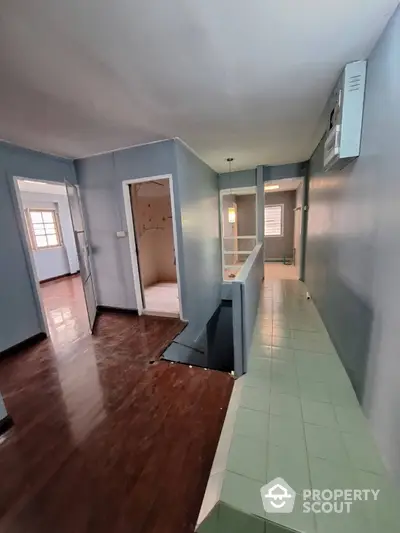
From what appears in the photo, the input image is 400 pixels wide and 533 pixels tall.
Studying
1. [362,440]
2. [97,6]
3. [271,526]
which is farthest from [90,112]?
[362,440]

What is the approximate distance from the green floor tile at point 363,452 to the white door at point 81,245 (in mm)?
3290

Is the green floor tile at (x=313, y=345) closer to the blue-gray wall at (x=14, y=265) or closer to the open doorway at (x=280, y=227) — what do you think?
the blue-gray wall at (x=14, y=265)

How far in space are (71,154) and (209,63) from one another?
2.89 meters

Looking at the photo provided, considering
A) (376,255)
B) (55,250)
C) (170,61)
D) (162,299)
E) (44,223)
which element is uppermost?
(170,61)

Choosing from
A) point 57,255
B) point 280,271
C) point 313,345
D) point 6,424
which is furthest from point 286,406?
point 57,255

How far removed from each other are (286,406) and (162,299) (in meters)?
3.31

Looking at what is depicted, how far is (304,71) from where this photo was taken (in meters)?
1.85

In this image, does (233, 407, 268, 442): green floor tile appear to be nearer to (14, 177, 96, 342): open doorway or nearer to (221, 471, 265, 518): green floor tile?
(221, 471, 265, 518): green floor tile

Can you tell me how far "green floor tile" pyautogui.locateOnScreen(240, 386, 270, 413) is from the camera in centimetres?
185

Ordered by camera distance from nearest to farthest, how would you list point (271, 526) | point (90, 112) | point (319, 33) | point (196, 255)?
point (271, 526), point (319, 33), point (90, 112), point (196, 255)

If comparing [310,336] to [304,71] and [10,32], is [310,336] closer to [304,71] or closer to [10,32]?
[304,71]

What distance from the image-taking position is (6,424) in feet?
6.07

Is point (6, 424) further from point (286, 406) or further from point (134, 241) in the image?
point (134, 241)
